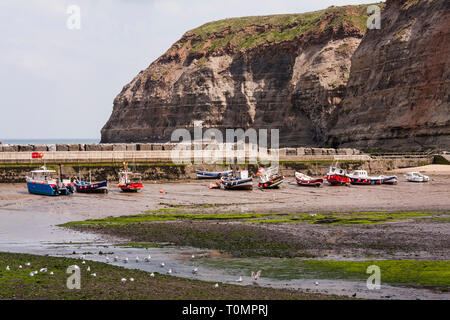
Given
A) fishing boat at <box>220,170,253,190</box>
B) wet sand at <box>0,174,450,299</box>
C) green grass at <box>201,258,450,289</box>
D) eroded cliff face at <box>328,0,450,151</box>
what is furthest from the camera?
eroded cliff face at <box>328,0,450,151</box>

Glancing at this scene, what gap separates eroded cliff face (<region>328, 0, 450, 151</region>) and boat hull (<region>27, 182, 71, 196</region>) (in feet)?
164

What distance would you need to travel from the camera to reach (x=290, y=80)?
126 metres

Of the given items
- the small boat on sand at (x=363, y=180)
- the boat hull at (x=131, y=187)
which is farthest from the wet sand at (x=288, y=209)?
the small boat on sand at (x=363, y=180)

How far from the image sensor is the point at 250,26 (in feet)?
491

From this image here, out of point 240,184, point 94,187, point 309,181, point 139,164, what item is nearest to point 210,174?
point 139,164

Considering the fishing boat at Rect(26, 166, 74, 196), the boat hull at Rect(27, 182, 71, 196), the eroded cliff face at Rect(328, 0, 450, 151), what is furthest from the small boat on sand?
the boat hull at Rect(27, 182, 71, 196)

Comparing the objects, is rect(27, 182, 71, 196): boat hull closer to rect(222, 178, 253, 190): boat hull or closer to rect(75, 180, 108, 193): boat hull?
rect(75, 180, 108, 193): boat hull

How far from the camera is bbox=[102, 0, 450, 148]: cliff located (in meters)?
87.1

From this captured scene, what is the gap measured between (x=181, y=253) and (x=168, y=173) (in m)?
37.9

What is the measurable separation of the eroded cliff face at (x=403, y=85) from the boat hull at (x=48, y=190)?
164ft

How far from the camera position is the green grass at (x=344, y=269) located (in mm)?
16047

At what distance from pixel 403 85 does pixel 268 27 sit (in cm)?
6879
